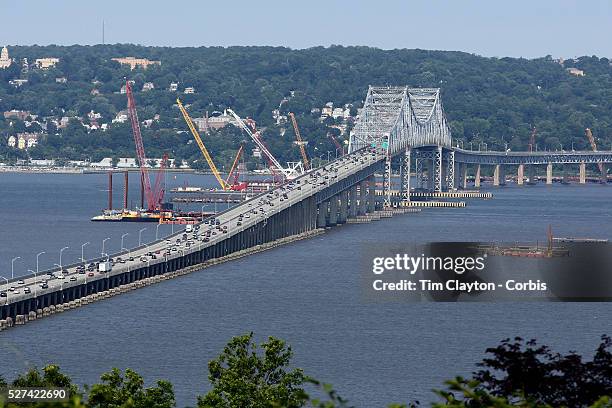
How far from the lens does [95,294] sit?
313 feet

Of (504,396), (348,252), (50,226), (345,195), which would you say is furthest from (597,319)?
(345,195)

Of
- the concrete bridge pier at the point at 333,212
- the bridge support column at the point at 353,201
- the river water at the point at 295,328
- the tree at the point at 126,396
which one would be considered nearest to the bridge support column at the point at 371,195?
the bridge support column at the point at 353,201

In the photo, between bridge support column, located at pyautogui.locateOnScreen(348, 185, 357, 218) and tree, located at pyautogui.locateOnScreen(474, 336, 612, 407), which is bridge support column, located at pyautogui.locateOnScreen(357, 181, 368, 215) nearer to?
bridge support column, located at pyautogui.locateOnScreen(348, 185, 357, 218)

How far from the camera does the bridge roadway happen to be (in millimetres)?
91000

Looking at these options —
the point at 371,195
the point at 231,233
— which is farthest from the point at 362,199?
the point at 231,233

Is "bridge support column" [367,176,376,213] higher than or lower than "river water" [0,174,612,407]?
higher

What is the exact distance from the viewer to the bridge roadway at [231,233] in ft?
299

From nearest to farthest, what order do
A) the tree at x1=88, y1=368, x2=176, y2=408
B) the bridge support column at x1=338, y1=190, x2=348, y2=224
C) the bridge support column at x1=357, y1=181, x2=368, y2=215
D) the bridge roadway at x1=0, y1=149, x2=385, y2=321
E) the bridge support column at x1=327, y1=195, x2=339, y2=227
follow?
1. the tree at x1=88, y1=368, x2=176, y2=408
2. the bridge roadway at x1=0, y1=149, x2=385, y2=321
3. the bridge support column at x1=327, y1=195, x2=339, y2=227
4. the bridge support column at x1=338, y1=190, x2=348, y2=224
5. the bridge support column at x1=357, y1=181, x2=368, y2=215

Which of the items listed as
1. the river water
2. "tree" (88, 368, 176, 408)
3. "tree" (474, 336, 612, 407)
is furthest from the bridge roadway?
"tree" (474, 336, 612, 407)

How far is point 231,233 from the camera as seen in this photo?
12619 centimetres

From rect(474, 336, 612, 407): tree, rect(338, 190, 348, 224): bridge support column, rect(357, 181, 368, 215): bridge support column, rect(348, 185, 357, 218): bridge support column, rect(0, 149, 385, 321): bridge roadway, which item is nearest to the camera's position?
rect(474, 336, 612, 407): tree

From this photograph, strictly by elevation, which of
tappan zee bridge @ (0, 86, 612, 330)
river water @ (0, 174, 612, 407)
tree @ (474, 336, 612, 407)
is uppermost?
tree @ (474, 336, 612, 407)

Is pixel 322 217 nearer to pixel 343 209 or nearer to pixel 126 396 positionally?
pixel 343 209

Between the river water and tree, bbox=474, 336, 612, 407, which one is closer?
tree, bbox=474, 336, 612, 407
